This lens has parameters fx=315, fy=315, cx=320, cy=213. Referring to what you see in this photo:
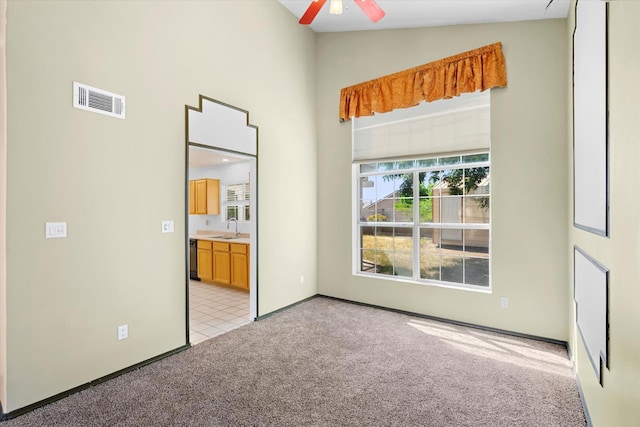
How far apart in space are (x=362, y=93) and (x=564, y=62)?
7.31 feet

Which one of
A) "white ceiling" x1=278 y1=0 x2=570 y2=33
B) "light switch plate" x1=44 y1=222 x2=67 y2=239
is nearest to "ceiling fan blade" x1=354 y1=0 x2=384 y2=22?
"white ceiling" x1=278 y1=0 x2=570 y2=33

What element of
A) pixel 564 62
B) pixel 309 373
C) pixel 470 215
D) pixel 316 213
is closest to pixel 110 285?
pixel 309 373

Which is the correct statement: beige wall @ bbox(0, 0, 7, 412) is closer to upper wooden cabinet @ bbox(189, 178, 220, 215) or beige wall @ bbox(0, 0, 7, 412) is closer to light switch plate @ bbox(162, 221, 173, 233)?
light switch plate @ bbox(162, 221, 173, 233)

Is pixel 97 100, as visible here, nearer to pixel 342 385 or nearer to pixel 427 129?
pixel 342 385

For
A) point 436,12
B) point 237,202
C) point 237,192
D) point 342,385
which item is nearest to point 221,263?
point 237,202

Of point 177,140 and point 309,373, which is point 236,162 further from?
point 309,373

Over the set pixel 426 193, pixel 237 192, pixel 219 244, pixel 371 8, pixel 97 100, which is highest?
pixel 371 8

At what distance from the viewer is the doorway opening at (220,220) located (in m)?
3.34

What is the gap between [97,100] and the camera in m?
2.47

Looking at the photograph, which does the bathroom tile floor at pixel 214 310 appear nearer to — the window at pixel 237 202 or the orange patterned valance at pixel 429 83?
the window at pixel 237 202

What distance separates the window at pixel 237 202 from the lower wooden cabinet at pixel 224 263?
887 millimetres

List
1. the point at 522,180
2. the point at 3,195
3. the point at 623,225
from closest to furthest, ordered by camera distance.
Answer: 1. the point at 623,225
2. the point at 3,195
3. the point at 522,180

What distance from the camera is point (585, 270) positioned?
2.06 m

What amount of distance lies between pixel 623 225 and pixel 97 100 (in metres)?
3.36
